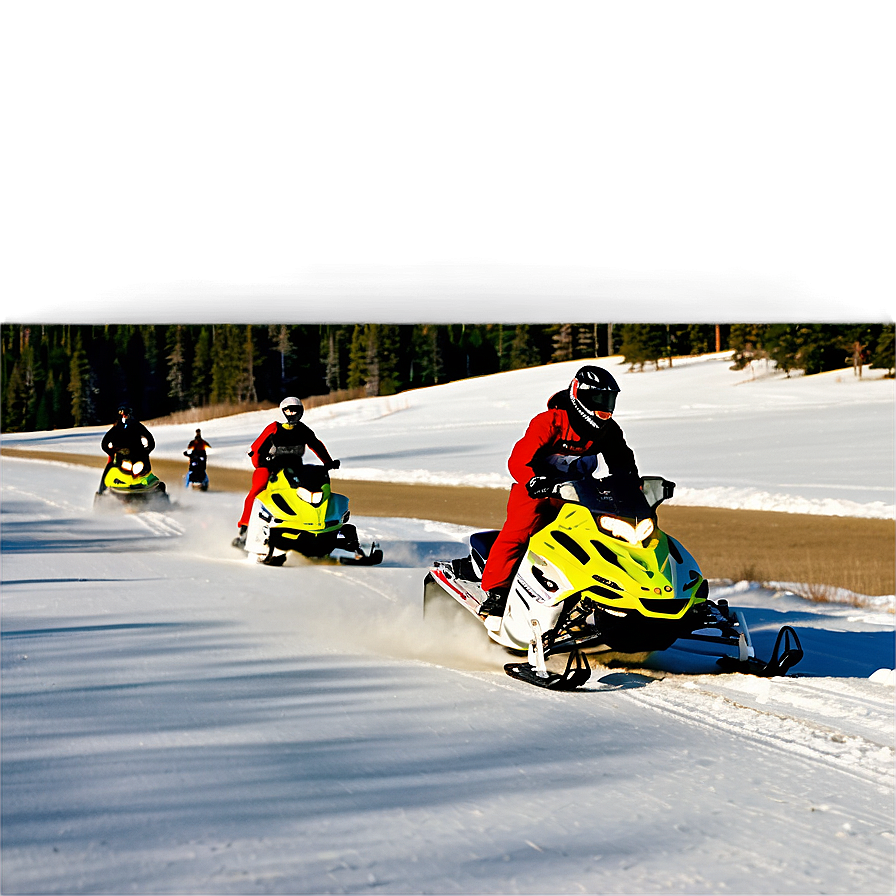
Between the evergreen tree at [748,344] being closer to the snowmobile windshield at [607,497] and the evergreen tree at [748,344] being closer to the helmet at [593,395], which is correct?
the helmet at [593,395]

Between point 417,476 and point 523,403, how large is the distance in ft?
81.7

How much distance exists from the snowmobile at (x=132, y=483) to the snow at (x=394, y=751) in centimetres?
750

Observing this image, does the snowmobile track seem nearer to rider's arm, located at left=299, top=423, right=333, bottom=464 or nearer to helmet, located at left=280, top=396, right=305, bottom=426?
rider's arm, located at left=299, top=423, right=333, bottom=464

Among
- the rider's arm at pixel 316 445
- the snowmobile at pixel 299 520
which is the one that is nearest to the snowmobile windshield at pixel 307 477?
the snowmobile at pixel 299 520

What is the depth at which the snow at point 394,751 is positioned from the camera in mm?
3180

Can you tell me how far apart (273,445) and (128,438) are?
6.66m

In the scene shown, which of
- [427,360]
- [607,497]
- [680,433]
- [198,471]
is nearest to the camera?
[607,497]

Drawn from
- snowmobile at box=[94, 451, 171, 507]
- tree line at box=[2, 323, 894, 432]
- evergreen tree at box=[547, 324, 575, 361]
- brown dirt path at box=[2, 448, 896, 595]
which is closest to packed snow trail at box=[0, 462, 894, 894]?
brown dirt path at box=[2, 448, 896, 595]

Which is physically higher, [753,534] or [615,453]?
[615,453]

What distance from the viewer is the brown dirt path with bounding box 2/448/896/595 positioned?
1179 cm

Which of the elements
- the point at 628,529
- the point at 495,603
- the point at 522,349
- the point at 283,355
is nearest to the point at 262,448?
the point at 495,603

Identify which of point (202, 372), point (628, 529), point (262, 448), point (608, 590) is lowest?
point (608, 590)

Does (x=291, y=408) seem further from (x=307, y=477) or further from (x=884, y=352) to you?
(x=884, y=352)

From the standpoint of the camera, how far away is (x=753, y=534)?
1628cm
